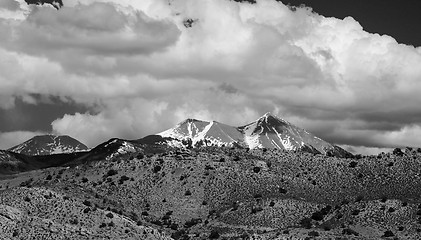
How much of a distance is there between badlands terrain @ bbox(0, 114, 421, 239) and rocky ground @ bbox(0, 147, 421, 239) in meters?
0.19

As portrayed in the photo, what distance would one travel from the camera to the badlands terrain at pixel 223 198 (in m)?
88.5

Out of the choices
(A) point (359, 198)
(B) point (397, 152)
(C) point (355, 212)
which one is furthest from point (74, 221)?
(B) point (397, 152)

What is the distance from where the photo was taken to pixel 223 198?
130875 mm

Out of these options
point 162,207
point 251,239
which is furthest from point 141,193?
point 251,239

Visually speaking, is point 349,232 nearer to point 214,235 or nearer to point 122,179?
point 214,235

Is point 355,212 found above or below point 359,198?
below

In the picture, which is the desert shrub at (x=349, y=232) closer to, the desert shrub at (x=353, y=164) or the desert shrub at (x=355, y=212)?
the desert shrub at (x=355, y=212)

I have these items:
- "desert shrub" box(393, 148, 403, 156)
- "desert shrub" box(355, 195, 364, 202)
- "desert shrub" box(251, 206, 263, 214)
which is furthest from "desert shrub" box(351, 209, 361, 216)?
"desert shrub" box(393, 148, 403, 156)

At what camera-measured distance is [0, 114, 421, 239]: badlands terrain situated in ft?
290

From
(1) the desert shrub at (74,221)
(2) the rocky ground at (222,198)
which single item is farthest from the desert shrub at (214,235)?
(1) the desert shrub at (74,221)

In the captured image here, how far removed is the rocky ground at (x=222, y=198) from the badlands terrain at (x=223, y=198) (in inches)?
7.6

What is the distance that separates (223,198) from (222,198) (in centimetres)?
20

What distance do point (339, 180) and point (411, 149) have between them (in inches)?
934

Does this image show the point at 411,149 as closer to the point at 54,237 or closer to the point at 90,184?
the point at 90,184
